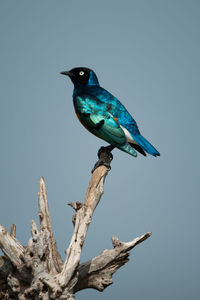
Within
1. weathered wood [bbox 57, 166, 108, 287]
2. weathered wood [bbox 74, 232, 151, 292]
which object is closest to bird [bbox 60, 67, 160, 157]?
weathered wood [bbox 57, 166, 108, 287]

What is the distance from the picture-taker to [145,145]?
6277 mm

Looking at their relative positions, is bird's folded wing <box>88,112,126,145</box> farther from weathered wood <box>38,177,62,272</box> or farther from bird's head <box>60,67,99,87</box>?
weathered wood <box>38,177,62,272</box>

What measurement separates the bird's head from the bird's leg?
1.18 meters

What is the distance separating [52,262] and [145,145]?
2.26 metres

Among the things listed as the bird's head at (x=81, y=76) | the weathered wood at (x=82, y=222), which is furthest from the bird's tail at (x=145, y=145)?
the bird's head at (x=81, y=76)

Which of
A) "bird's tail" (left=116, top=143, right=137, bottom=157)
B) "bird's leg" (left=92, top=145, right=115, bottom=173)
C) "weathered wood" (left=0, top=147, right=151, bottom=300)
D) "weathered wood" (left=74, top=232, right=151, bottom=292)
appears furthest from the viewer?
"bird's leg" (left=92, top=145, right=115, bottom=173)

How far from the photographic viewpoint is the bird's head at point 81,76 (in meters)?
6.92

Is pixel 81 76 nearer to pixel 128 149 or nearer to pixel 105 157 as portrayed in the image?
pixel 105 157

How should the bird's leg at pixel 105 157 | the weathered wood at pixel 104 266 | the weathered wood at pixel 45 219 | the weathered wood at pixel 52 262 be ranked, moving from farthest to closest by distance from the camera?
the bird's leg at pixel 105 157
the weathered wood at pixel 45 219
the weathered wood at pixel 104 266
the weathered wood at pixel 52 262

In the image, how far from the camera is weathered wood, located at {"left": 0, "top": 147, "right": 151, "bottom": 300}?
4824 millimetres

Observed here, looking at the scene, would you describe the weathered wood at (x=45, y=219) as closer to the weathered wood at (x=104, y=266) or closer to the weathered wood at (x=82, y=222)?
the weathered wood at (x=104, y=266)

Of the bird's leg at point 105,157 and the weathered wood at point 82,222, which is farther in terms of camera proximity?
the bird's leg at point 105,157

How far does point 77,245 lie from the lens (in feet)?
16.8

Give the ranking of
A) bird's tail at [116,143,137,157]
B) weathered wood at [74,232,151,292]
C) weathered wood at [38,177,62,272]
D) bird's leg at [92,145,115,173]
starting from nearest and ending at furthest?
weathered wood at [74,232,151,292]
weathered wood at [38,177,62,272]
bird's tail at [116,143,137,157]
bird's leg at [92,145,115,173]
